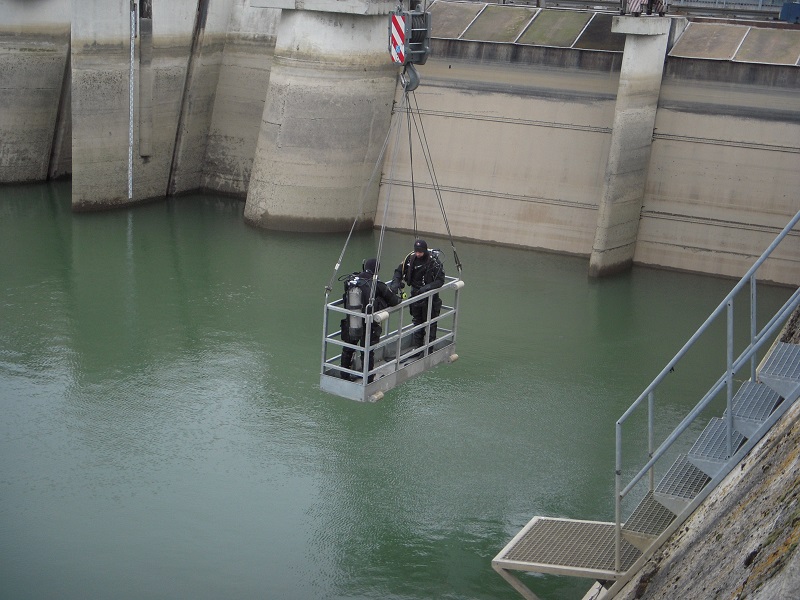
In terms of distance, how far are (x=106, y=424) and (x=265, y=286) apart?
223 inches

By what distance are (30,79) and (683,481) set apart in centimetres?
1914

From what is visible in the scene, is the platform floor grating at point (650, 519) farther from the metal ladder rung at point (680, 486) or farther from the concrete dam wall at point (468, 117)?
the concrete dam wall at point (468, 117)

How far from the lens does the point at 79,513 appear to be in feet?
34.0

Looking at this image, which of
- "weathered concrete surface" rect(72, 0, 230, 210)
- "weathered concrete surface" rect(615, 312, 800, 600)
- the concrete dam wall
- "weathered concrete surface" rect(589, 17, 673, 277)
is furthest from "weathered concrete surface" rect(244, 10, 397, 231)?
"weathered concrete surface" rect(615, 312, 800, 600)

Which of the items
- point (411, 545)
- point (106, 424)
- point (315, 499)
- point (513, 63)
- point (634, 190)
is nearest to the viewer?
point (411, 545)

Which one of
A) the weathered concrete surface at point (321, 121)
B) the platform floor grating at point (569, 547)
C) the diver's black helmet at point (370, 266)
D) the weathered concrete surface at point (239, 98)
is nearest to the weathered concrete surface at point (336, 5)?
the weathered concrete surface at point (321, 121)

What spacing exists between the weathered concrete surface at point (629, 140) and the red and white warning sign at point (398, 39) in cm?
741

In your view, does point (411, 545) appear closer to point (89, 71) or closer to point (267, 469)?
point (267, 469)

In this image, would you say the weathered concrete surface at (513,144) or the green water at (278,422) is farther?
the weathered concrete surface at (513,144)

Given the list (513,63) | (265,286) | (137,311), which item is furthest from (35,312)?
(513,63)

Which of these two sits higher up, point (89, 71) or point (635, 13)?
point (635, 13)

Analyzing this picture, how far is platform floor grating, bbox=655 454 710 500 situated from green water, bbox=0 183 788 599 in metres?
2.20

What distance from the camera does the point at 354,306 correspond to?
9594 mm

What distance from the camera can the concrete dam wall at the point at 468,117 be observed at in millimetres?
18703
